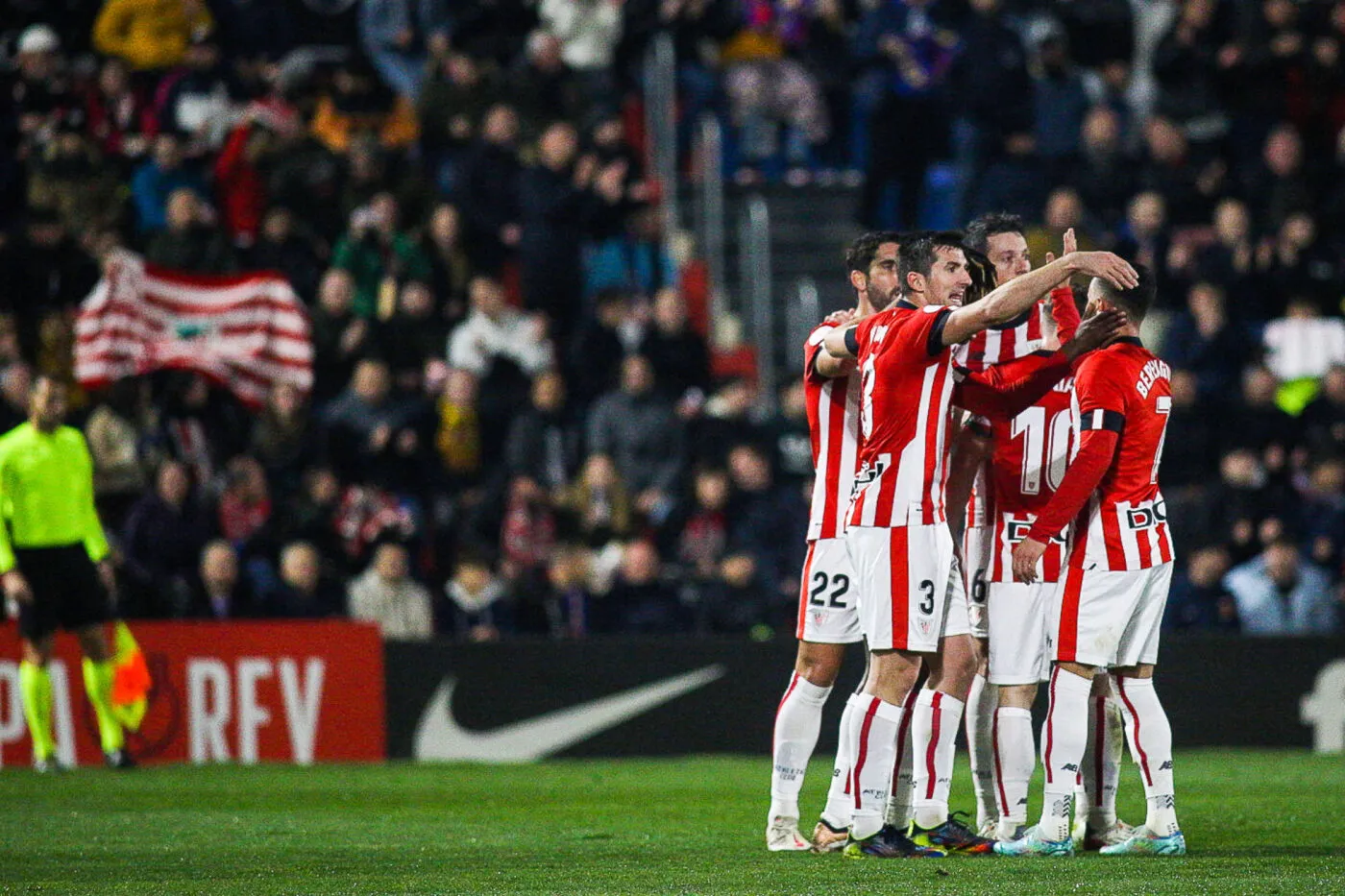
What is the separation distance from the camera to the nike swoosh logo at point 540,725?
48.5 feet

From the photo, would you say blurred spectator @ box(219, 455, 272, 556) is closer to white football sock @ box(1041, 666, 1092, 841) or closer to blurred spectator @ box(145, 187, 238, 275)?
blurred spectator @ box(145, 187, 238, 275)

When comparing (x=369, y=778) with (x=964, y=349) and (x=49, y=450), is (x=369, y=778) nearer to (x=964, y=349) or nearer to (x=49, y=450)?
(x=49, y=450)

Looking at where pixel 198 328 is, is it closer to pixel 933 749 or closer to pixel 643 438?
pixel 643 438

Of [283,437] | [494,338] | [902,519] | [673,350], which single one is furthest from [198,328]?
[902,519]

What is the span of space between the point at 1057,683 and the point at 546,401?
8.99m

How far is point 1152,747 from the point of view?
8273 mm

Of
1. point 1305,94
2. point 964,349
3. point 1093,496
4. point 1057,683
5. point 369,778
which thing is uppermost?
point 1305,94

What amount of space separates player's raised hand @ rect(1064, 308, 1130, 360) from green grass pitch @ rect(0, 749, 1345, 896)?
1.93m

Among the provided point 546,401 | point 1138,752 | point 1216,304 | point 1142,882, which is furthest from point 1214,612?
point 1142,882

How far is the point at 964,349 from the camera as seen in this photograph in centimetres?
792

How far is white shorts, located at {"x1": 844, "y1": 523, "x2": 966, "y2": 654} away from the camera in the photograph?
771 cm

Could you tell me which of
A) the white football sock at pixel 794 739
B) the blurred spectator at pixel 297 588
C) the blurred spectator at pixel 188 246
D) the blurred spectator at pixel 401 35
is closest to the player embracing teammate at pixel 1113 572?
the white football sock at pixel 794 739

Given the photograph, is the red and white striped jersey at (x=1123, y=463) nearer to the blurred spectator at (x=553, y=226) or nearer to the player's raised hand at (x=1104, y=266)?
the player's raised hand at (x=1104, y=266)

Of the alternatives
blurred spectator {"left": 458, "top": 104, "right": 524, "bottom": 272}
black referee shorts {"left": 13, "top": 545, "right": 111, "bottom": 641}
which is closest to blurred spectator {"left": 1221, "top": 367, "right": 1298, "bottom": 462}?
blurred spectator {"left": 458, "top": 104, "right": 524, "bottom": 272}
